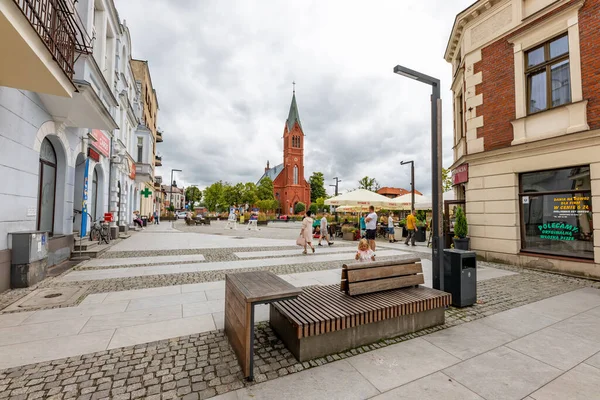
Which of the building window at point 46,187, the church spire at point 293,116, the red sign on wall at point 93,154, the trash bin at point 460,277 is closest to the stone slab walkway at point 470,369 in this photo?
the trash bin at point 460,277

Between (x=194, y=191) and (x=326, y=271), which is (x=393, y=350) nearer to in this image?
(x=326, y=271)

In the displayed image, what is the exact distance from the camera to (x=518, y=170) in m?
8.46

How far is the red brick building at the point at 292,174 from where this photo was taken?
6825 cm

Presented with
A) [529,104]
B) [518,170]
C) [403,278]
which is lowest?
[403,278]

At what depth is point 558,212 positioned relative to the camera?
307 inches

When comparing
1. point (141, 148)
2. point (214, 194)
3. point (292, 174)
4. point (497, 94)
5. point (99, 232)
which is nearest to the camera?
point (497, 94)

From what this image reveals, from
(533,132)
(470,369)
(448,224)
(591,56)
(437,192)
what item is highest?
(591,56)

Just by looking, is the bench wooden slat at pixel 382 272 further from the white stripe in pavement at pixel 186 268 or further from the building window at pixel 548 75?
the building window at pixel 548 75

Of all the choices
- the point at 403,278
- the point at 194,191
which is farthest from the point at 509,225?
the point at 194,191

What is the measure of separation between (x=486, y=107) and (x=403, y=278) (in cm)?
845

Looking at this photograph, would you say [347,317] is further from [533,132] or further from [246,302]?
[533,132]

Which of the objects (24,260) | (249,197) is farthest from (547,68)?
(249,197)

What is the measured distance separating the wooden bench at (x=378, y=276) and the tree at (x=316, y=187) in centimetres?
7918

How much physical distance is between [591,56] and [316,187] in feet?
255
